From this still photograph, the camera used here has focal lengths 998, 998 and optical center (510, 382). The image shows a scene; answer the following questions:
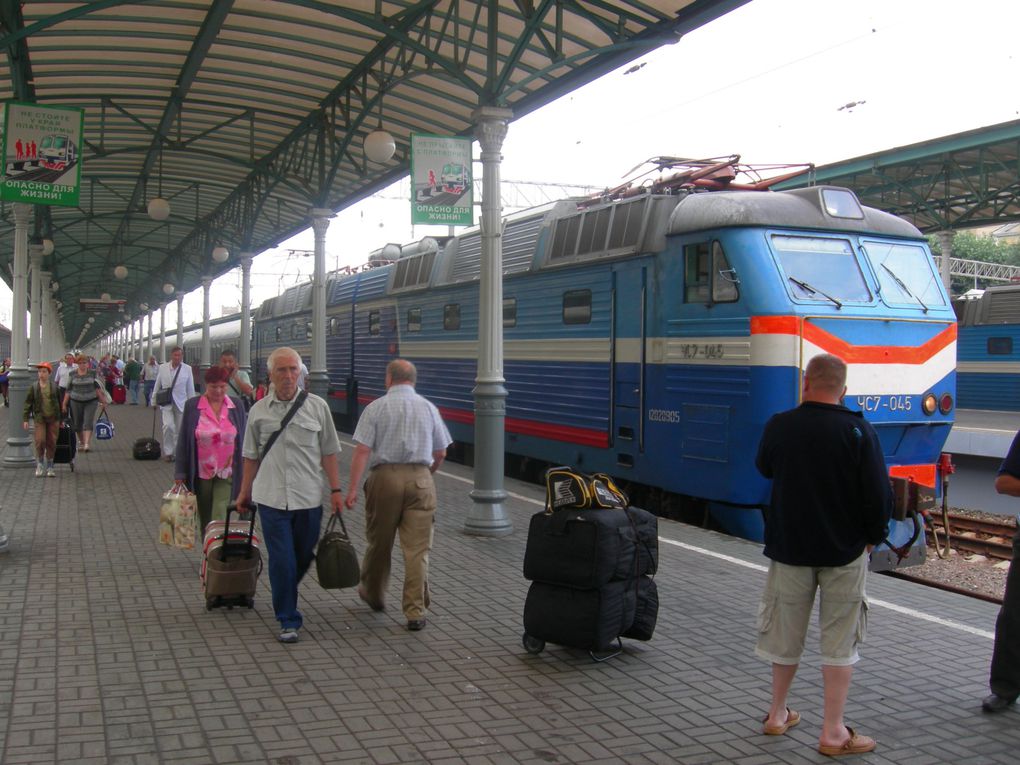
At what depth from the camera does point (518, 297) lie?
42.5 ft

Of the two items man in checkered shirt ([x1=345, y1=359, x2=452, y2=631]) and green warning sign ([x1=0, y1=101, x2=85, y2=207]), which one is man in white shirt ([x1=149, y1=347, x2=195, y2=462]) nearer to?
green warning sign ([x1=0, y1=101, x2=85, y2=207])

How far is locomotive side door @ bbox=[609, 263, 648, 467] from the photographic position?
1028 centimetres

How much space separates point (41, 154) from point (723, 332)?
8216mm

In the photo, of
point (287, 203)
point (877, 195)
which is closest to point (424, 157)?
point (287, 203)

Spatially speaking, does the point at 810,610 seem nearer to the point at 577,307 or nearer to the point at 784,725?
the point at 784,725

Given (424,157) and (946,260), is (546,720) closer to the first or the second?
(424,157)

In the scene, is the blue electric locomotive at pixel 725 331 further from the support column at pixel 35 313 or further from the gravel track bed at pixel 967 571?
the support column at pixel 35 313

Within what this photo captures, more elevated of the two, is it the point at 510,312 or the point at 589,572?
the point at 510,312

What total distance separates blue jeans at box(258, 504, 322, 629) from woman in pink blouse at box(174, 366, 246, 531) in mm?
1249

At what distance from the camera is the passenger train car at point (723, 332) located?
29.4 feet

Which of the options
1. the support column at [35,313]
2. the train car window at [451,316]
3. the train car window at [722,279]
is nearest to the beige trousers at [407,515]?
the train car window at [722,279]

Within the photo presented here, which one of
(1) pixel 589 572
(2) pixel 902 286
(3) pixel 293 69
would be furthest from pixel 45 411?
(2) pixel 902 286

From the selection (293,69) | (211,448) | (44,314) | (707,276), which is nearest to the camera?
(211,448)

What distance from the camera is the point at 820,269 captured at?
30.7 ft
